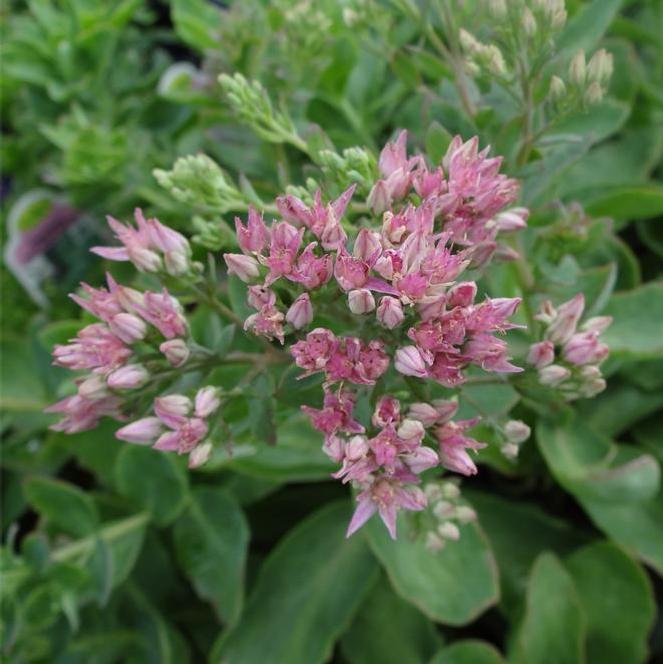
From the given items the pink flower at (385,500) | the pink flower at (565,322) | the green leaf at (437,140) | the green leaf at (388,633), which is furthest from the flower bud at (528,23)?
the green leaf at (388,633)

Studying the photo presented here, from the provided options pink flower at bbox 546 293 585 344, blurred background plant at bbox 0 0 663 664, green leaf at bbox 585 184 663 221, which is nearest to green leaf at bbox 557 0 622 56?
blurred background plant at bbox 0 0 663 664

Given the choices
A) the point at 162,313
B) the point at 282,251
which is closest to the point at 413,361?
the point at 282,251

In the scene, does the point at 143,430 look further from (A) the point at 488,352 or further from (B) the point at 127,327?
(A) the point at 488,352

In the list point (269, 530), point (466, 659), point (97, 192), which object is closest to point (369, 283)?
point (466, 659)

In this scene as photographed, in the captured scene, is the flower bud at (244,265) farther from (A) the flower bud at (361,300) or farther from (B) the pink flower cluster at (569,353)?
(B) the pink flower cluster at (569,353)

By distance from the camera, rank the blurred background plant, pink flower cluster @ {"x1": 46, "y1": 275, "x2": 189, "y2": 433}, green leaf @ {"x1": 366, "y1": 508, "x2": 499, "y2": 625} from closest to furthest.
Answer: pink flower cluster @ {"x1": 46, "y1": 275, "x2": 189, "y2": 433}, the blurred background plant, green leaf @ {"x1": 366, "y1": 508, "x2": 499, "y2": 625}

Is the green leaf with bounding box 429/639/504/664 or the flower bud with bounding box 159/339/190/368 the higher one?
the flower bud with bounding box 159/339/190/368

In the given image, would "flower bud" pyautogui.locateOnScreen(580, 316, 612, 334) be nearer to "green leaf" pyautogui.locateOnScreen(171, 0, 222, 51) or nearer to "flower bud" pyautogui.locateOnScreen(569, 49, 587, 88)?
"flower bud" pyautogui.locateOnScreen(569, 49, 587, 88)
